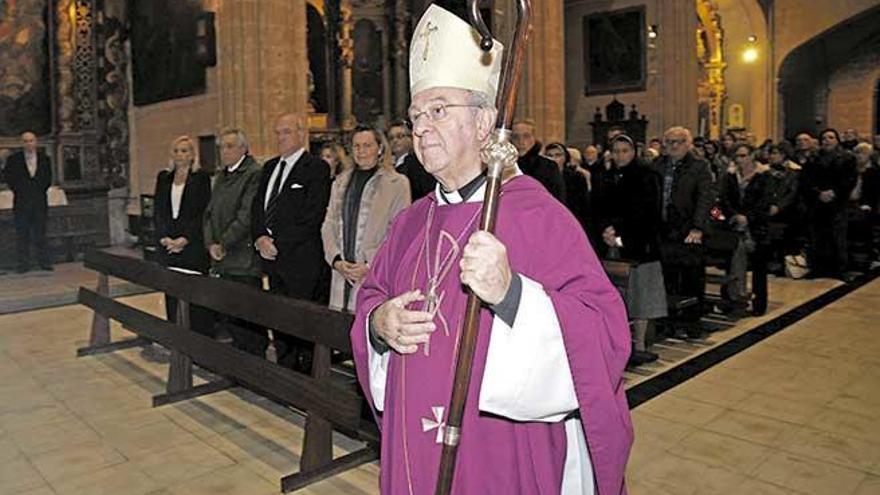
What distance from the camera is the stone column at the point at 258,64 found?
8.05m

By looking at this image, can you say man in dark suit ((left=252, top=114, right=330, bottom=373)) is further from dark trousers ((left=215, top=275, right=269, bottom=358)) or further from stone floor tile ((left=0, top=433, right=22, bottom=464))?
stone floor tile ((left=0, top=433, right=22, bottom=464))

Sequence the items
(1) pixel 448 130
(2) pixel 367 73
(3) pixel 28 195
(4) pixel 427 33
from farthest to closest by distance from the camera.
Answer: (2) pixel 367 73
(3) pixel 28 195
(4) pixel 427 33
(1) pixel 448 130

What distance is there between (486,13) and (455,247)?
1306cm

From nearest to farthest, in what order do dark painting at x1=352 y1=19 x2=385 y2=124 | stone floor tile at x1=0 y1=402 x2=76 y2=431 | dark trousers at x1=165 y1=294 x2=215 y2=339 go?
stone floor tile at x1=0 y1=402 x2=76 y2=431, dark trousers at x1=165 y1=294 x2=215 y2=339, dark painting at x1=352 y1=19 x2=385 y2=124

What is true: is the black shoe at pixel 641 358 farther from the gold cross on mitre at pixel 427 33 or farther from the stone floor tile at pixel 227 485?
the gold cross on mitre at pixel 427 33

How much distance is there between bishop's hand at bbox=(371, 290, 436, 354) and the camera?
1.54 metres

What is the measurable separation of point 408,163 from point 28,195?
7737mm

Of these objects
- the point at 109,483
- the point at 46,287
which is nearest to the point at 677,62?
the point at 46,287

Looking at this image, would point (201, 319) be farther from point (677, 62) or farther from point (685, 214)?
point (677, 62)

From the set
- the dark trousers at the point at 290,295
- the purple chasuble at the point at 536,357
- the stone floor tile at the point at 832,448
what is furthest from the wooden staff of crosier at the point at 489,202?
the dark trousers at the point at 290,295

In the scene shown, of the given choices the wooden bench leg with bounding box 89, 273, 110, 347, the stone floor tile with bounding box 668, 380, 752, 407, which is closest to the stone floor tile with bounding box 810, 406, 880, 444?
the stone floor tile with bounding box 668, 380, 752, 407

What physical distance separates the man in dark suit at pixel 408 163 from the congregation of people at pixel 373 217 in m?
0.01

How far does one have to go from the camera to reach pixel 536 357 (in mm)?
1521

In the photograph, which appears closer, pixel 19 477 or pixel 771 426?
pixel 19 477
